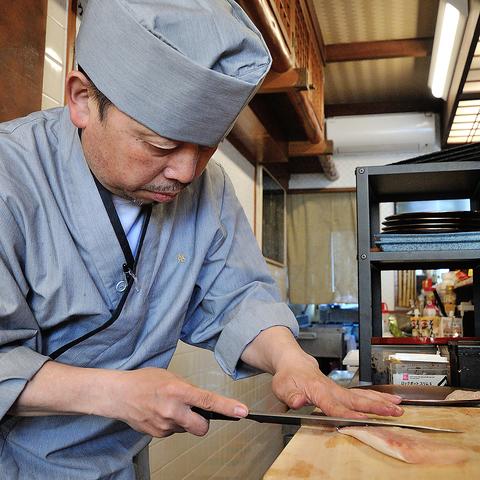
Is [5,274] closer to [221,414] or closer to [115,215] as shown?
[115,215]

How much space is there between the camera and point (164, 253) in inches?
47.4

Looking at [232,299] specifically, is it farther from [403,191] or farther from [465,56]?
[465,56]

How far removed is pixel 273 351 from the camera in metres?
1.14

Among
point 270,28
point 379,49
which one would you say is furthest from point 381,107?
point 270,28

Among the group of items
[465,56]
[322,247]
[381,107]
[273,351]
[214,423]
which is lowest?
[214,423]

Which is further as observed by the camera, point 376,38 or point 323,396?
point 376,38

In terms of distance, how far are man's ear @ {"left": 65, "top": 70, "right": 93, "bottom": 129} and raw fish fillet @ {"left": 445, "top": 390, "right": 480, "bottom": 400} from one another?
3.18 feet

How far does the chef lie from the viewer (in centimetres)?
87

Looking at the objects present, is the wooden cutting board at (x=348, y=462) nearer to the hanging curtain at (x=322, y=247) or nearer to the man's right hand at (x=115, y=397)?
the man's right hand at (x=115, y=397)

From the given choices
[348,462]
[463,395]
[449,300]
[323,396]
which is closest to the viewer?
[348,462]

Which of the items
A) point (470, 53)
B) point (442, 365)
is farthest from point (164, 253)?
point (470, 53)

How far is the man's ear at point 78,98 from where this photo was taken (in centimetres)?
99

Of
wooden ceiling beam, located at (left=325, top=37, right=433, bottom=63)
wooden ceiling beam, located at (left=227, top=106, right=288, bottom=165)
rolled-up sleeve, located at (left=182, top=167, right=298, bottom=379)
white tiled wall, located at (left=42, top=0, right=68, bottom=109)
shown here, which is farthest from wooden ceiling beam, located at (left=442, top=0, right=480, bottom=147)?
rolled-up sleeve, located at (left=182, top=167, right=298, bottom=379)

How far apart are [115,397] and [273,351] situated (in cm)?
39
